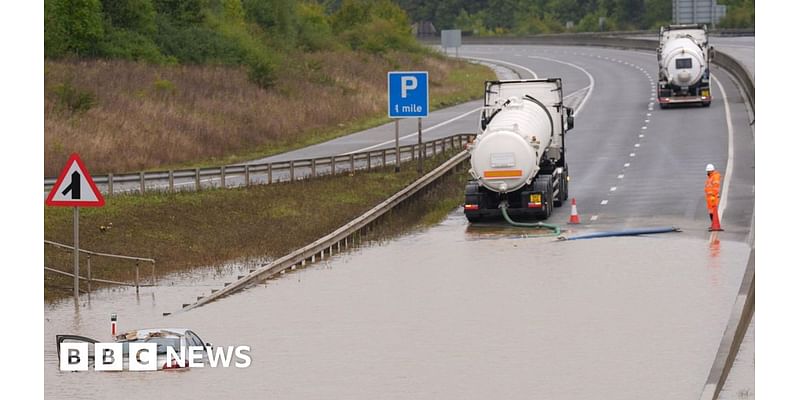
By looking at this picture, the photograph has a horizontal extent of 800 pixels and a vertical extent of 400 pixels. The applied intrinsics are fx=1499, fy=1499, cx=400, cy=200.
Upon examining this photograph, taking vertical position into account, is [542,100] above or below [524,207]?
above

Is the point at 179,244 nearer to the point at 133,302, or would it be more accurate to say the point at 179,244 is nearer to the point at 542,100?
the point at 133,302

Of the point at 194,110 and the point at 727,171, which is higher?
the point at 194,110

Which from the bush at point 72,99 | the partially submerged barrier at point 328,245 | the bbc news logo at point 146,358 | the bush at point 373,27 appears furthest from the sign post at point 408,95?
the bush at point 373,27

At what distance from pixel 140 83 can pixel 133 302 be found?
47793 mm

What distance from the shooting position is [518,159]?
135 ft

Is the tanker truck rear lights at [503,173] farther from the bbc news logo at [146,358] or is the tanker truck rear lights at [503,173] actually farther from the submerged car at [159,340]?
the bbc news logo at [146,358]

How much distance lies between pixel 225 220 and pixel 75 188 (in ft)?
50.5

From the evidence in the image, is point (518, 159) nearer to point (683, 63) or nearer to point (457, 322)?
point (457, 322)

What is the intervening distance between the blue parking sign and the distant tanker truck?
17.6ft

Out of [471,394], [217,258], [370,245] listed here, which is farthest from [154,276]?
[471,394]

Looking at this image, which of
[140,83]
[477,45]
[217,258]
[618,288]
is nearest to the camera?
[618,288]

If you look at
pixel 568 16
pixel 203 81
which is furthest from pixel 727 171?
pixel 568 16

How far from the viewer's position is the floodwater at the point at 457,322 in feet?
72.4

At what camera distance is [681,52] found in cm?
7225
